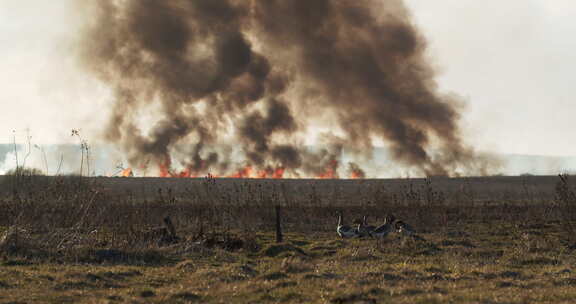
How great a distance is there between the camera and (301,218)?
29.6 meters

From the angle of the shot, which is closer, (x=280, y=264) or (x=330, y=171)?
(x=280, y=264)

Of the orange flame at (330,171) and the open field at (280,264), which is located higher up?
the orange flame at (330,171)

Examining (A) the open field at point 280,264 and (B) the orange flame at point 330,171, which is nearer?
(A) the open field at point 280,264

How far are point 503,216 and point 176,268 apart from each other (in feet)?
69.9

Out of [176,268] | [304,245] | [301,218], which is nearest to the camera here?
[176,268]

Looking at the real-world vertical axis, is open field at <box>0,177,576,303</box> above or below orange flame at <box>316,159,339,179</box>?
below

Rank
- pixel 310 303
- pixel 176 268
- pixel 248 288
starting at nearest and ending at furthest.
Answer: pixel 310 303, pixel 248 288, pixel 176 268

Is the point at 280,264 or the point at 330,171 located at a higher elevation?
the point at 330,171

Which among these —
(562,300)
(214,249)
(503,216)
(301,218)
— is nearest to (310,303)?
(562,300)

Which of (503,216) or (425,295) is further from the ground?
(503,216)

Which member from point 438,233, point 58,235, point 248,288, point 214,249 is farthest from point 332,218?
point 248,288

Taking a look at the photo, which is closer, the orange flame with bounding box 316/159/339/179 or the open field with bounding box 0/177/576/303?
the open field with bounding box 0/177/576/303

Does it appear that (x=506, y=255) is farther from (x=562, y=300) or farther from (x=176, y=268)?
(x=176, y=268)

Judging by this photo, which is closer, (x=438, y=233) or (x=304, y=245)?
(x=304, y=245)
